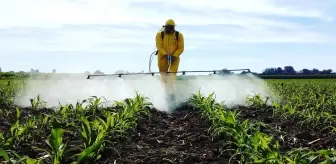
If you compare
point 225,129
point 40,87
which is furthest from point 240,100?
point 225,129

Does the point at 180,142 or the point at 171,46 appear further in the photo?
the point at 171,46

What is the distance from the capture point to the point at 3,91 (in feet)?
37.3

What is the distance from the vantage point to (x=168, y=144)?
5.78 m

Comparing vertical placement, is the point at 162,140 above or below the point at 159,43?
below

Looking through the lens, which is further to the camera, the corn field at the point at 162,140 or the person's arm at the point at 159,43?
the person's arm at the point at 159,43

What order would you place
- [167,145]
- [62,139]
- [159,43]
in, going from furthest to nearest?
[159,43], [167,145], [62,139]

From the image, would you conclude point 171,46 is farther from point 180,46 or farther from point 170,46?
point 180,46

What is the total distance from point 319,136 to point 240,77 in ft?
22.9

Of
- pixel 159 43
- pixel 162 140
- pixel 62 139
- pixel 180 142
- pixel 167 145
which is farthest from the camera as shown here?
pixel 159 43

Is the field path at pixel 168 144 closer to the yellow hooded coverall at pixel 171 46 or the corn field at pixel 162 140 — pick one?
the corn field at pixel 162 140

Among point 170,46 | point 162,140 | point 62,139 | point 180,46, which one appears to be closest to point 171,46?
point 170,46

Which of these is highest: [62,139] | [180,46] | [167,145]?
[180,46]

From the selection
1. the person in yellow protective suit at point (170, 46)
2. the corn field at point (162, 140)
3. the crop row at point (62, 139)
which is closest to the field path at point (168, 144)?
the corn field at point (162, 140)

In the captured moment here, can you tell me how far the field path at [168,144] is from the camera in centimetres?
468
